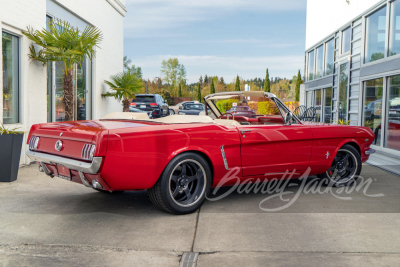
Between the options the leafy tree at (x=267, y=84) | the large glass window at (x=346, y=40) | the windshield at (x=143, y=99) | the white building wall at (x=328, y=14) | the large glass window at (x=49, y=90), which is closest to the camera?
the large glass window at (x=49, y=90)

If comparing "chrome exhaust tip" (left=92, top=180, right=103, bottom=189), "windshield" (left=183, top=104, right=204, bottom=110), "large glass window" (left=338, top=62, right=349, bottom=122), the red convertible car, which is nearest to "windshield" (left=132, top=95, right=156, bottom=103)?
"windshield" (left=183, top=104, right=204, bottom=110)

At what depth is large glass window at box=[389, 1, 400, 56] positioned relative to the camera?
835cm

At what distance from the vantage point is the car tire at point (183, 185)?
3902 mm

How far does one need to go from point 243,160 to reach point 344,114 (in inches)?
329

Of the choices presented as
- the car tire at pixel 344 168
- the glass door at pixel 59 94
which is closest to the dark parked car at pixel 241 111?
the car tire at pixel 344 168

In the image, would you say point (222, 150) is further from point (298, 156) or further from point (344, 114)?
point (344, 114)

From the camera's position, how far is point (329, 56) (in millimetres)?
13758

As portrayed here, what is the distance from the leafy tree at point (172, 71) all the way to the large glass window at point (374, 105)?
202ft

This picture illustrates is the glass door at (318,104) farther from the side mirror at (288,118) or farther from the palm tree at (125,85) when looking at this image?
the side mirror at (288,118)

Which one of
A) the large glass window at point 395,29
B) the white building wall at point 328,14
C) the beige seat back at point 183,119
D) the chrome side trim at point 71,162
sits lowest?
the chrome side trim at point 71,162

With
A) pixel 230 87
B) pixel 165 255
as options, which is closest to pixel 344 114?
pixel 165 255

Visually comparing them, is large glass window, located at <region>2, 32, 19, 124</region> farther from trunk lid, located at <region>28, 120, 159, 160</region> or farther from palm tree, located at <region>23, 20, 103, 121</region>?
trunk lid, located at <region>28, 120, 159, 160</region>

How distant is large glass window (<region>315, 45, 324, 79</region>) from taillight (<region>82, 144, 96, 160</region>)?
12.4 meters

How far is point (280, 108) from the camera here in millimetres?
5129
